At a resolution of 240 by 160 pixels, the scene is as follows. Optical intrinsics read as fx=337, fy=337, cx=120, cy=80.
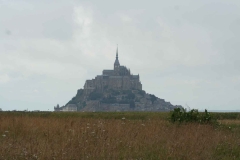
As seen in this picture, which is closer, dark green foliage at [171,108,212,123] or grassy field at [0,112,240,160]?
grassy field at [0,112,240,160]

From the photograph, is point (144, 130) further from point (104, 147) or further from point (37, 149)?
point (37, 149)

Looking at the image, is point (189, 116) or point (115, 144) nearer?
point (115, 144)

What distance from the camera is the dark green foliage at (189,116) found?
1573 cm

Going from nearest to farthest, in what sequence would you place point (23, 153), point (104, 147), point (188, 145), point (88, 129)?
point (23, 153)
point (104, 147)
point (188, 145)
point (88, 129)

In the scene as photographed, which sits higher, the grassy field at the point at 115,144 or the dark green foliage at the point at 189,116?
the dark green foliage at the point at 189,116

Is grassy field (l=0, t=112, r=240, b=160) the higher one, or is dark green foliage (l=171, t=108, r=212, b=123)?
dark green foliage (l=171, t=108, r=212, b=123)

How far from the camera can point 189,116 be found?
1594cm

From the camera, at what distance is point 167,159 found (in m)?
7.66

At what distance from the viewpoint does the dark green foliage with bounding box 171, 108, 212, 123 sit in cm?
1573

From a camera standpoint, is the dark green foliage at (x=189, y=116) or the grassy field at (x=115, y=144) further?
the dark green foliage at (x=189, y=116)

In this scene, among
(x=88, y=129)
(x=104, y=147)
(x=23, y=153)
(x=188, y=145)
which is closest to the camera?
(x=23, y=153)

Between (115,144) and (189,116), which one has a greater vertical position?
(189,116)

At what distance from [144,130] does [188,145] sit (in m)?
2.68

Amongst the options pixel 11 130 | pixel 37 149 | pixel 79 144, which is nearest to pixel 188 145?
pixel 79 144
